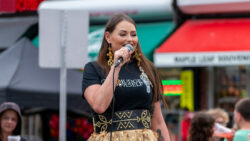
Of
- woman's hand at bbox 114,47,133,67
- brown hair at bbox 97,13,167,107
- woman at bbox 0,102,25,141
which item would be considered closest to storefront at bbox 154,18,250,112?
woman at bbox 0,102,25,141

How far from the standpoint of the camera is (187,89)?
476 inches

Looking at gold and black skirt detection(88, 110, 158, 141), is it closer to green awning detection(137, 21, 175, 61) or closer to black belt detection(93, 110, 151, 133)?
black belt detection(93, 110, 151, 133)

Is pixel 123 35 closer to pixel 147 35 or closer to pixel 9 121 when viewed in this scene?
pixel 9 121

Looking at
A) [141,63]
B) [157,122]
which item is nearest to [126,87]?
[141,63]

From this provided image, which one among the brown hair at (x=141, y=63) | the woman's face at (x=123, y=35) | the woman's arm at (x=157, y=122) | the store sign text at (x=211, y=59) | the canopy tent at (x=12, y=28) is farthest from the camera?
the canopy tent at (x=12, y=28)

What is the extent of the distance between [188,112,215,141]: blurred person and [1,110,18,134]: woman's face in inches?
84.1

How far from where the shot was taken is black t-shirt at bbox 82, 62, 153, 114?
3.43 m

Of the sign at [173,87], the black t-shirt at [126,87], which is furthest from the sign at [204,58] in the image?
the black t-shirt at [126,87]

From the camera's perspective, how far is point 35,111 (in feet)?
36.0

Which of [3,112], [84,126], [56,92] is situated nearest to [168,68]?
[84,126]

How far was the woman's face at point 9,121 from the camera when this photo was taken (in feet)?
21.3

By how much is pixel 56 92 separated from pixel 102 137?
4.83 m

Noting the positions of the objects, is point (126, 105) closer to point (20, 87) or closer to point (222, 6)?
point (20, 87)

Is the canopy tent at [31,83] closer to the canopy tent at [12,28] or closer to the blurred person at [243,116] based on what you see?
the blurred person at [243,116]
